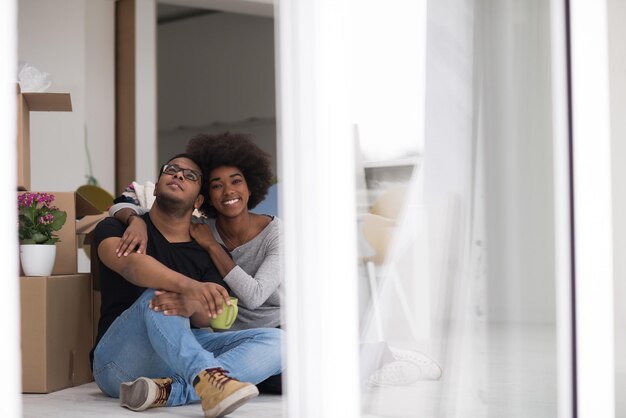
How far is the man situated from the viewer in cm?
260

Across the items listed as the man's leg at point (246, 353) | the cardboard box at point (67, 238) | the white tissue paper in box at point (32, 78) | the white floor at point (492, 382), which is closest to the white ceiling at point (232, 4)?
the white tissue paper in box at point (32, 78)

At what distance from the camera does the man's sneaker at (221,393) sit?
7.88 feet

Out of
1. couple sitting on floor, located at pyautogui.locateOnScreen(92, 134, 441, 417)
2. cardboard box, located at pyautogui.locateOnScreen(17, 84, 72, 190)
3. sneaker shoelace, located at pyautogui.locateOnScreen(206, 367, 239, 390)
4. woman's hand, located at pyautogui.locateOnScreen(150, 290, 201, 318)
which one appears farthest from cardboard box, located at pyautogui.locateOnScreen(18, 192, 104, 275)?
sneaker shoelace, located at pyautogui.locateOnScreen(206, 367, 239, 390)

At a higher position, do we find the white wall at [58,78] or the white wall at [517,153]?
the white wall at [58,78]

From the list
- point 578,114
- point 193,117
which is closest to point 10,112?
point 578,114

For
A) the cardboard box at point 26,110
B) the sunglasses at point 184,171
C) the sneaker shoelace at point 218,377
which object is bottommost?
the sneaker shoelace at point 218,377

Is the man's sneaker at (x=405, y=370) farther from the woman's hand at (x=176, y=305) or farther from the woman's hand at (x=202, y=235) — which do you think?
the woman's hand at (x=202, y=235)

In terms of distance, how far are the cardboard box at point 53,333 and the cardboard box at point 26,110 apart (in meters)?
0.41

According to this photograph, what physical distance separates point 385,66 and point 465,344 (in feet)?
2.24

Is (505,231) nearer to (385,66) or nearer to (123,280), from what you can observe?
(385,66)

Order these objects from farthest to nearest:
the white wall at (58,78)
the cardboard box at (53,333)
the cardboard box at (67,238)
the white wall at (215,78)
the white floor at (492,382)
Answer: the white wall at (215,78) < the white wall at (58,78) < the cardboard box at (67,238) < the cardboard box at (53,333) < the white floor at (492,382)

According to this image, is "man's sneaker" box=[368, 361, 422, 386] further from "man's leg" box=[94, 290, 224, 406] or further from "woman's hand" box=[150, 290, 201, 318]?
"woman's hand" box=[150, 290, 201, 318]

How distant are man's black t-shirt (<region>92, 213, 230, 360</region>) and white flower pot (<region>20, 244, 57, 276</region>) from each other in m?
0.28

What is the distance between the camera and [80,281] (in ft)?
11.1
